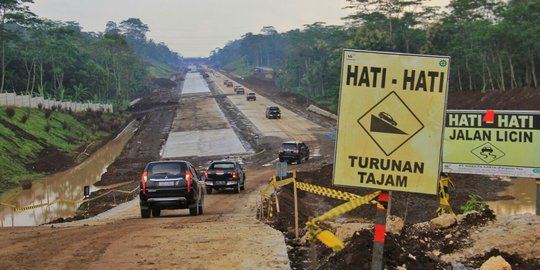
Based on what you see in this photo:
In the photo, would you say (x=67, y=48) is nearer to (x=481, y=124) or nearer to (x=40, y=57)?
(x=40, y=57)

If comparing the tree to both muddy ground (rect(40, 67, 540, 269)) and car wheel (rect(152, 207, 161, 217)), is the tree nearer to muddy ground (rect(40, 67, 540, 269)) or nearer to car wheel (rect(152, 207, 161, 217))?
muddy ground (rect(40, 67, 540, 269))

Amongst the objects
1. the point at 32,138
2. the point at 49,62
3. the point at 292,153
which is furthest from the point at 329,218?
the point at 49,62

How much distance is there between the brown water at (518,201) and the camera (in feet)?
A: 89.6

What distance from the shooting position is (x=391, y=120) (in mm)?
5984

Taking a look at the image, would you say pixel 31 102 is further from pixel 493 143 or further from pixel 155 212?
pixel 493 143

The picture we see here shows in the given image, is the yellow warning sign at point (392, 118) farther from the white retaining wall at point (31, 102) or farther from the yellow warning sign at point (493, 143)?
the white retaining wall at point (31, 102)

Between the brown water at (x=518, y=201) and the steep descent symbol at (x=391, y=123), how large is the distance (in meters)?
21.6

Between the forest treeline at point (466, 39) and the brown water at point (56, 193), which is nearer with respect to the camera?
the brown water at point (56, 193)

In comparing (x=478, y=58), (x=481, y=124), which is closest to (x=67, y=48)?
(x=478, y=58)

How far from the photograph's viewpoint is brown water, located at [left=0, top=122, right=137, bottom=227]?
104ft

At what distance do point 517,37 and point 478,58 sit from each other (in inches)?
577

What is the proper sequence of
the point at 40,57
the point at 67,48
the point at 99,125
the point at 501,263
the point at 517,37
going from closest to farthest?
the point at 501,263, the point at 517,37, the point at 99,125, the point at 40,57, the point at 67,48

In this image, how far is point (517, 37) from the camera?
2419 inches

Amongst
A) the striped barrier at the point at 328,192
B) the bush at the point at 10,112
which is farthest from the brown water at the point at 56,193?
the striped barrier at the point at 328,192
